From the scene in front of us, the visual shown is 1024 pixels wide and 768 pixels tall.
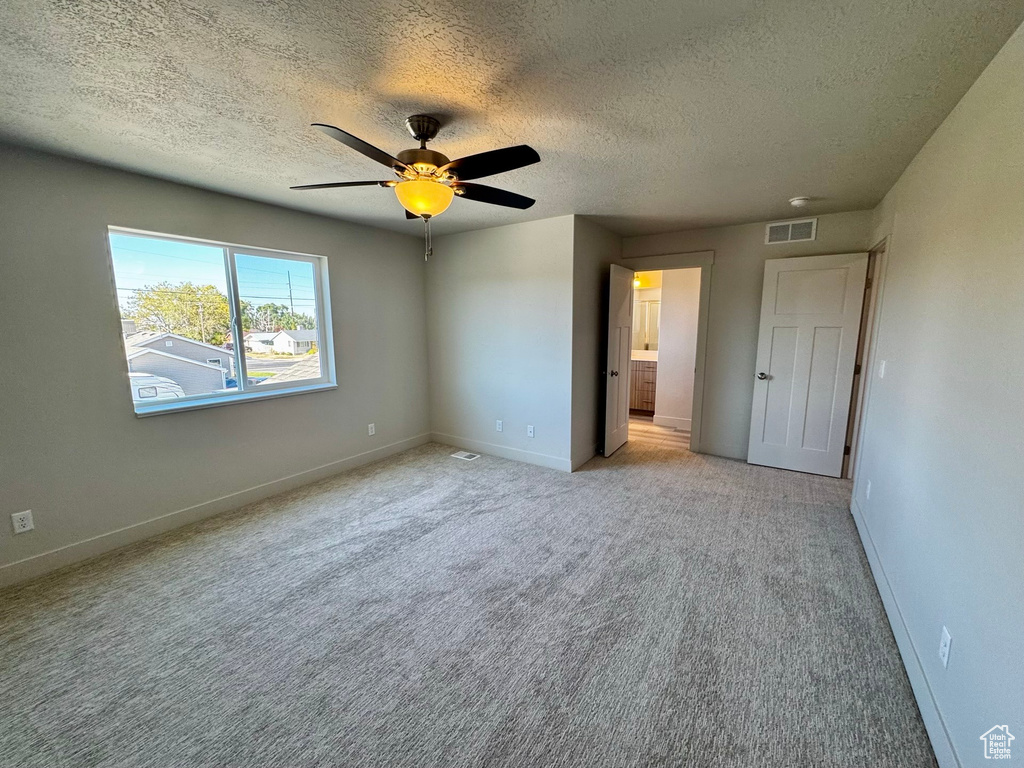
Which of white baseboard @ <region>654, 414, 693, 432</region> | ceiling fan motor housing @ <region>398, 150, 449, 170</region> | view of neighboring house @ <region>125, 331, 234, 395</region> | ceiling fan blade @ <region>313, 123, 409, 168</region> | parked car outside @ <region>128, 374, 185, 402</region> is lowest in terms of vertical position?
white baseboard @ <region>654, 414, 693, 432</region>

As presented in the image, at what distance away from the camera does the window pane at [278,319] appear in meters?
3.26

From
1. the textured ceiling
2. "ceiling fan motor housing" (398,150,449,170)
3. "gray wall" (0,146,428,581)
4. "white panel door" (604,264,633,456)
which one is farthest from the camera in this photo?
"white panel door" (604,264,633,456)

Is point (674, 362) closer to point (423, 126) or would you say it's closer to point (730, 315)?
point (730, 315)

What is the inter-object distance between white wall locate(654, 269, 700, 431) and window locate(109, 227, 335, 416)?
4.20 m

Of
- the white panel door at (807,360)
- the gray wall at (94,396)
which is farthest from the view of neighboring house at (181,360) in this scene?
the white panel door at (807,360)

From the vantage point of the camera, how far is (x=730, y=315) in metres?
4.03

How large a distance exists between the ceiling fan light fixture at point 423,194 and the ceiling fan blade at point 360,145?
0.09 m

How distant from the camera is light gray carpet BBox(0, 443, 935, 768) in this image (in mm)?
1372

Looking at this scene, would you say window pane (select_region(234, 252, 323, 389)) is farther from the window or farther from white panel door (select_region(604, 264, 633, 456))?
white panel door (select_region(604, 264, 633, 456))

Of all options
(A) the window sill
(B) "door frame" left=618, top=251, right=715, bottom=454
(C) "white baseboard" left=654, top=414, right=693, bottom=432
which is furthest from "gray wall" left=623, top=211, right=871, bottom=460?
(A) the window sill

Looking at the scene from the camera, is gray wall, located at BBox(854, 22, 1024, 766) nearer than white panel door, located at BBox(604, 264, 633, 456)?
Yes

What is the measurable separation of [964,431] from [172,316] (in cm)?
438

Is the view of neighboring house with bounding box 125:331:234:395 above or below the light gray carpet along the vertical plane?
above

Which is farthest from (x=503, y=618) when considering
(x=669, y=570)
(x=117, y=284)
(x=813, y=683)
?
(x=117, y=284)
